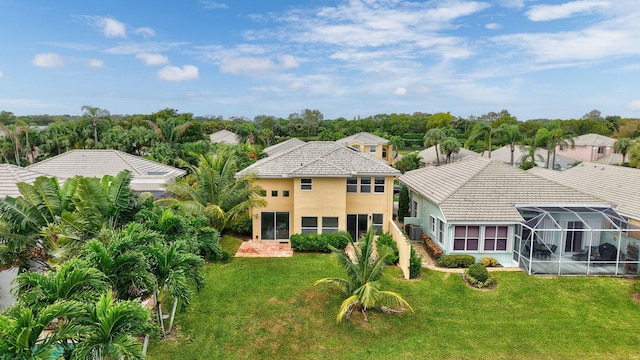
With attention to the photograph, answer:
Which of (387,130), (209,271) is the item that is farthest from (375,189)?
(387,130)

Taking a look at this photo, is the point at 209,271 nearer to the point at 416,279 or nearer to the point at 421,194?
the point at 416,279

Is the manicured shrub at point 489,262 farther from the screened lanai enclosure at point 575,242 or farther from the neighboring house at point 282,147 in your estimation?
the neighboring house at point 282,147

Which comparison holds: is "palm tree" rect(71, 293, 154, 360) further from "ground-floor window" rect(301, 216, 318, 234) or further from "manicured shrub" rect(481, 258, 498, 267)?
"manicured shrub" rect(481, 258, 498, 267)

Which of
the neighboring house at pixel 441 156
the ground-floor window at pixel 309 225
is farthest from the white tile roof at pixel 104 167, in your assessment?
the neighboring house at pixel 441 156

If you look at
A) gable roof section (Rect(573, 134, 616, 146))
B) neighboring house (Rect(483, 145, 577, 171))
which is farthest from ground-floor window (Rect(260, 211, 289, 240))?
gable roof section (Rect(573, 134, 616, 146))

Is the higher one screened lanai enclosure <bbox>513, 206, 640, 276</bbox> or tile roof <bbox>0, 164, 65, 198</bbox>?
tile roof <bbox>0, 164, 65, 198</bbox>

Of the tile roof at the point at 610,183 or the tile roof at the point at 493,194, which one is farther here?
the tile roof at the point at 610,183
